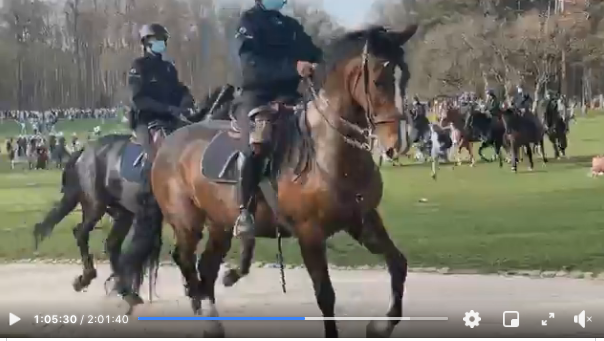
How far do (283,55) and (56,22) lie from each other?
149cm

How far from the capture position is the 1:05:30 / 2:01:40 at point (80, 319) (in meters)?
4.59

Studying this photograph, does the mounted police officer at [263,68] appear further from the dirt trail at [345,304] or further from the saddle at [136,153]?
the saddle at [136,153]

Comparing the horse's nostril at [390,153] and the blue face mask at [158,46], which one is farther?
the blue face mask at [158,46]

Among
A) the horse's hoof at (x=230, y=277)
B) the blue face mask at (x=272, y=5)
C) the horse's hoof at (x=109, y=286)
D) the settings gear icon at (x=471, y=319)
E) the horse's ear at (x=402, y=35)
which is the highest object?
the blue face mask at (x=272, y=5)

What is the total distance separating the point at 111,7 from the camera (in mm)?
4820

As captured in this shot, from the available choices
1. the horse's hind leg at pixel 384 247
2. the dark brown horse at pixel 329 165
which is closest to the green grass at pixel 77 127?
the dark brown horse at pixel 329 165

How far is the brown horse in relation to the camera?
449 cm

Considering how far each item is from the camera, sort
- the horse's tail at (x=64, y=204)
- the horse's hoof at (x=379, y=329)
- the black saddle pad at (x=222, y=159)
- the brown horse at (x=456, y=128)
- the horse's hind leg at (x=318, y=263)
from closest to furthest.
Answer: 1. the horse's hind leg at (x=318, y=263)
2. the black saddle pad at (x=222, y=159)
3. the horse's hoof at (x=379, y=329)
4. the brown horse at (x=456, y=128)
5. the horse's tail at (x=64, y=204)

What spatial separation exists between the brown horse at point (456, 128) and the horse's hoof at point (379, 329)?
2.97ft

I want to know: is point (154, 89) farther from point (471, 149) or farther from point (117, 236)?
point (471, 149)

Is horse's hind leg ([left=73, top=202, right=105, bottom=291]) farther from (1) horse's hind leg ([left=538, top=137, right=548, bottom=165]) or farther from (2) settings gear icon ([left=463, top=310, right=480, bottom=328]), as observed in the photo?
(1) horse's hind leg ([left=538, top=137, right=548, bottom=165])

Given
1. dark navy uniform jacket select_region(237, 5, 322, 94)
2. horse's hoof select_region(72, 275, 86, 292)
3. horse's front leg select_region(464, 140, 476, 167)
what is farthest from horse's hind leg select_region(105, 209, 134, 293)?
horse's front leg select_region(464, 140, 476, 167)

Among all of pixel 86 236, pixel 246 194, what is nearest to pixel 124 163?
pixel 86 236

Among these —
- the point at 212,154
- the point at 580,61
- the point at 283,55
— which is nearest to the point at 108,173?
the point at 212,154
